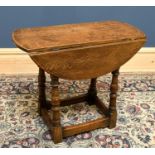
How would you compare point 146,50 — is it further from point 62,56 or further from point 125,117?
point 62,56

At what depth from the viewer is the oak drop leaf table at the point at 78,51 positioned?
1.54 m

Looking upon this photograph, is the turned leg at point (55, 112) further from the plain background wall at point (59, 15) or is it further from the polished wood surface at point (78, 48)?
the plain background wall at point (59, 15)

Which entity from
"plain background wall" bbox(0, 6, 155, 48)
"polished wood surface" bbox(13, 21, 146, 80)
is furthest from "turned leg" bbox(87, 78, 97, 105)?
"plain background wall" bbox(0, 6, 155, 48)

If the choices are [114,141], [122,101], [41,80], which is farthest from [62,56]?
[122,101]

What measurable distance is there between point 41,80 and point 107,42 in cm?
56

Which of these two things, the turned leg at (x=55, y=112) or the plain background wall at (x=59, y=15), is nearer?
the turned leg at (x=55, y=112)

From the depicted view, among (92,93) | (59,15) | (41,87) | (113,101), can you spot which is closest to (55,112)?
(41,87)

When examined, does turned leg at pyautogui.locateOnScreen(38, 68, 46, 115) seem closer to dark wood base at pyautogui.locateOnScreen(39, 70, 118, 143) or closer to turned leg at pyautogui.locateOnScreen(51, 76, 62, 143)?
dark wood base at pyautogui.locateOnScreen(39, 70, 118, 143)

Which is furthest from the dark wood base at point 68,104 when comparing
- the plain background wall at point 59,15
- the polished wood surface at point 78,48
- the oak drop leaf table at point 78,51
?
the plain background wall at point 59,15

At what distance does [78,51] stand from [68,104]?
705 mm

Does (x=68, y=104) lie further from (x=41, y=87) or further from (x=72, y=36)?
(x=72, y=36)

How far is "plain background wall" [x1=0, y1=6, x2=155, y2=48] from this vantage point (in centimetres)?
247

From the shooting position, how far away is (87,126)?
1.88 metres

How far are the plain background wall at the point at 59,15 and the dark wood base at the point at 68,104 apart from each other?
2.22ft
